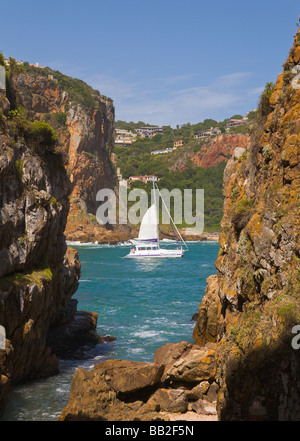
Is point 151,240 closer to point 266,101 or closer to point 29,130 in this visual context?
point 29,130

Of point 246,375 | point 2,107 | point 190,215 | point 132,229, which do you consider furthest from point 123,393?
point 190,215

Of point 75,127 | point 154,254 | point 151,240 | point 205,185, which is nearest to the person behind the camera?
point 154,254

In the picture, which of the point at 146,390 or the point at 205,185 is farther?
the point at 205,185

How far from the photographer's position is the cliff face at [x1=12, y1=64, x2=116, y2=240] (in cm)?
9619

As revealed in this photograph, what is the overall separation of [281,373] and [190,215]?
118m

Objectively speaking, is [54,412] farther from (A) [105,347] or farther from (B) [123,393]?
(A) [105,347]

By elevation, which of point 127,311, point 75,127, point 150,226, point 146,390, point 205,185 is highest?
point 75,127

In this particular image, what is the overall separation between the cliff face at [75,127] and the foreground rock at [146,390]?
80.9m

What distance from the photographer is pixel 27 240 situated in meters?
17.4

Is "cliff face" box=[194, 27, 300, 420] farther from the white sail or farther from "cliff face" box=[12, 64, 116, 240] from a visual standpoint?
"cliff face" box=[12, 64, 116, 240]

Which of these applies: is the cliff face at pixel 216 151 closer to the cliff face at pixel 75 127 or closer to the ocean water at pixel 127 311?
the cliff face at pixel 75 127

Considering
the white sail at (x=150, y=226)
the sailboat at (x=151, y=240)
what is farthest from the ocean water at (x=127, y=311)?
the white sail at (x=150, y=226)

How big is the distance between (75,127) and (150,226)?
36666mm

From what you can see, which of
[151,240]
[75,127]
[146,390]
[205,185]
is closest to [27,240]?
[146,390]
